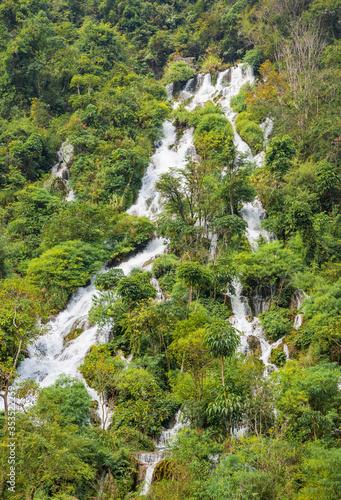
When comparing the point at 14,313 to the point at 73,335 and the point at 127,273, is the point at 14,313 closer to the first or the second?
the point at 73,335

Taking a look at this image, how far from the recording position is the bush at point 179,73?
4485 cm

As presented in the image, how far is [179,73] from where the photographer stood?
4488cm

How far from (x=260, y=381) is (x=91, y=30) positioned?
44.1m

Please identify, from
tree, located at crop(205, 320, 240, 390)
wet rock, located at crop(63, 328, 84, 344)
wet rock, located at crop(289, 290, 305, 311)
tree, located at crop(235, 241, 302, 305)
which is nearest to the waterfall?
wet rock, located at crop(63, 328, 84, 344)

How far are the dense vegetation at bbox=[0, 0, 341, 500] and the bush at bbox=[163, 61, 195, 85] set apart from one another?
1.34ft

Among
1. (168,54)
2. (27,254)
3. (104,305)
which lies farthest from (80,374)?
(168,54)

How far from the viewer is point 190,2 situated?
183 ft

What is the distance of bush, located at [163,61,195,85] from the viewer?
44847mm

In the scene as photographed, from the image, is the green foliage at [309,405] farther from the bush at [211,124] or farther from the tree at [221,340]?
the bush at [211,124]

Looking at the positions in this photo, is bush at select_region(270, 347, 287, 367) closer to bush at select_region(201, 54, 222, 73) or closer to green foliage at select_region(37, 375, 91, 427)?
green foliage at select_region(37, 375, 91, 427)

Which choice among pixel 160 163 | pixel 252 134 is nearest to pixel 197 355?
pixel 252 134

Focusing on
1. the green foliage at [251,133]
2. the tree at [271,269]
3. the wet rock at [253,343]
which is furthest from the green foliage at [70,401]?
the green foliage at [251,133]

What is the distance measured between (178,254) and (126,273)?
3.48 metres

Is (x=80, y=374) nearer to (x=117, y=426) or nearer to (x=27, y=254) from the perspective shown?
(x=117, y=426)
